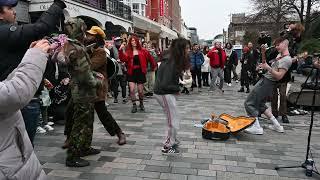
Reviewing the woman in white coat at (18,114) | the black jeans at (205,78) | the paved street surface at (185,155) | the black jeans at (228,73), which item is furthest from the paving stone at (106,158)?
the black jeans at (228,73)

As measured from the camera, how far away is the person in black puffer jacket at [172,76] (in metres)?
5.20

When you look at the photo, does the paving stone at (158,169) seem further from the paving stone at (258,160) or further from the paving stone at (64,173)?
the paving stone at (258,160)

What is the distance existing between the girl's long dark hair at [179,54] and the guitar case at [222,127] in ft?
4.96

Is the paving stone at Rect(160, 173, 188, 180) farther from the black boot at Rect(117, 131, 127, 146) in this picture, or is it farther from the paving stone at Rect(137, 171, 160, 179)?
the black boot at Rect(117, 131, 127, 146)

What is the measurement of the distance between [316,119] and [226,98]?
3.73m

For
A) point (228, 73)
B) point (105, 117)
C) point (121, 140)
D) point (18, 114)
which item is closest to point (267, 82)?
point (121, 140)

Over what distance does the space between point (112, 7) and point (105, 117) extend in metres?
21.2

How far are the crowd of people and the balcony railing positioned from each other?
11022mm

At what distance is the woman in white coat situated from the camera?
5.76 feet

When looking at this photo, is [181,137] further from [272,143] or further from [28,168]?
[28,168]

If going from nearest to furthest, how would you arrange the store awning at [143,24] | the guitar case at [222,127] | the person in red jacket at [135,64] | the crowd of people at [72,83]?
the crowd of people at [72,83], the guitar case at [222,127], the person in red jacket at [135,64], the store awning at [143,24]

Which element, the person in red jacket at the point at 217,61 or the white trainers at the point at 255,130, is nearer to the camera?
the white trainers at the point at 255,130

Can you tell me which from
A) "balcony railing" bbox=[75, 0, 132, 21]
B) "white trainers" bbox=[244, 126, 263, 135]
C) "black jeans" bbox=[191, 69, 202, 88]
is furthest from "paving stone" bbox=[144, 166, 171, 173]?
"balcony railing" bbox=[75, 0, 132, 21]

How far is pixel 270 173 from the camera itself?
183 inches
